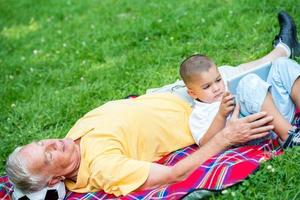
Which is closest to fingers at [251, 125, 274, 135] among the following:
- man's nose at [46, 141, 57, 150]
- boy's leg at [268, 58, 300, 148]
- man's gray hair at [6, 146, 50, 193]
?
boy's leg at [268, 58, 300, 148]

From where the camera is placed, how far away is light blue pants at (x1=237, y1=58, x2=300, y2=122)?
13.3 feet

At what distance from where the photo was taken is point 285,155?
3922 mm

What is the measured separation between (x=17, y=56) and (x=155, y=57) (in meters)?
2.38

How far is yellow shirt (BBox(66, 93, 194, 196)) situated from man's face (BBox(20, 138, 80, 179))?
9 centimetres

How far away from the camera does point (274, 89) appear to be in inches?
167

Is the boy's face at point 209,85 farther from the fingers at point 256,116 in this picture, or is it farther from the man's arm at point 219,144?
the fingers at point 256,116

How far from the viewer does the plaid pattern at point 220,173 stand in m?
3.79

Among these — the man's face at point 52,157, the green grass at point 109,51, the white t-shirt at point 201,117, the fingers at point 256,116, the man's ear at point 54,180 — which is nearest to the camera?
the fingers at point 256,116

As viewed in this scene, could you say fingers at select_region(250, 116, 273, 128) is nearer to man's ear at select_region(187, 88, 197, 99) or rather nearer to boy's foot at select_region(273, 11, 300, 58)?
man's ear at select_region(187, 88, 197, 99)

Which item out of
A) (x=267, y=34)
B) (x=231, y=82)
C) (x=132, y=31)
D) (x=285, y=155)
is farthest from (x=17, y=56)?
(x=285, y=155)

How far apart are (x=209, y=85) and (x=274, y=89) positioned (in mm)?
536

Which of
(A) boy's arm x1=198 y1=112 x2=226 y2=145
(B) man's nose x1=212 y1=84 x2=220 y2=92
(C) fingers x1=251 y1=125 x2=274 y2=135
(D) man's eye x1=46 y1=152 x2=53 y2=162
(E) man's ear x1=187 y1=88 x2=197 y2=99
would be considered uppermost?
(B) man's nose x1=212 y1=84 x2=220 y2=92

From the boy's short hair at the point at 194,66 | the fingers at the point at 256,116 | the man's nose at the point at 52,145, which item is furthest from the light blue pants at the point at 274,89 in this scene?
the man's nose at the point at 52,145

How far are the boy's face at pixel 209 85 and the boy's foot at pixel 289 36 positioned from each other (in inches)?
58.2
